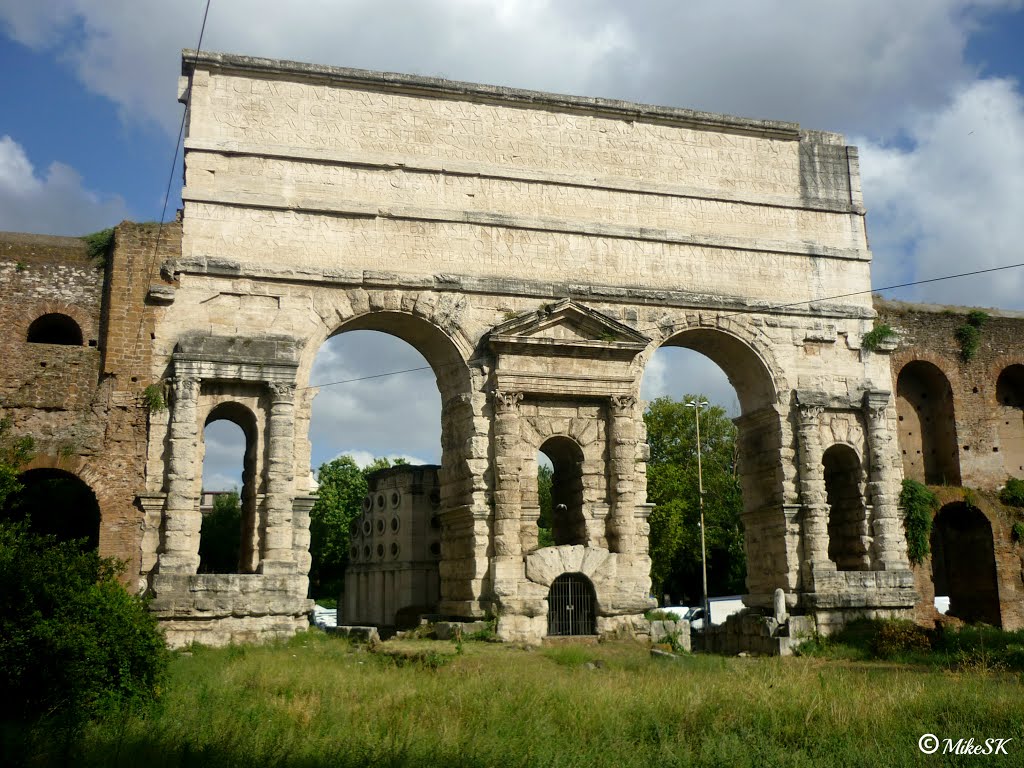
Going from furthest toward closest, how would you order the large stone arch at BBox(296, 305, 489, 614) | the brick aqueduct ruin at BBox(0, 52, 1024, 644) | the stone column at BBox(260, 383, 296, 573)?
the large stone arch at BBox(296, 305, 489, 614) < the brick aqueduct ruin at BBox(0, 52, 1024, 644) < the stone column at BBox(260, 383, 296, 573)

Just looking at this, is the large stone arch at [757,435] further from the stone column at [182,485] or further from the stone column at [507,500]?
the stone column at [182,485]

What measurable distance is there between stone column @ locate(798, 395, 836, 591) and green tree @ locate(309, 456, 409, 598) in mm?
24143

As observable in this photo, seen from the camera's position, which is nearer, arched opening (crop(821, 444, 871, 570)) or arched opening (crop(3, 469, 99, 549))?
arched opening (crop(821, 444, 871, 570))

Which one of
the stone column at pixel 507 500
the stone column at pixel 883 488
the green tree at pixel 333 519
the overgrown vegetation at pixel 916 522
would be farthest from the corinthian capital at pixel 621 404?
the green tree at pixel 333 519

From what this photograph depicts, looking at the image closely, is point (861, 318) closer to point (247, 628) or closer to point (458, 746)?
point (247, 628)

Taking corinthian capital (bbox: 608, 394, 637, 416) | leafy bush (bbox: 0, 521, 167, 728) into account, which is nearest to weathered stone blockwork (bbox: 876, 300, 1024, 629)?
corinthian capital (bbox: 608, 394, 637, 416)

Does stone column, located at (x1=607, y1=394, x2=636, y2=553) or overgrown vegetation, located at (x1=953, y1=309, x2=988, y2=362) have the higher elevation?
overgrown vegetation, located at (x1=953, y1=309, x2=988, y2=362)

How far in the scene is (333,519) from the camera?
1730 inches

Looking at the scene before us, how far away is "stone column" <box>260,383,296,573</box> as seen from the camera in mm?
17109

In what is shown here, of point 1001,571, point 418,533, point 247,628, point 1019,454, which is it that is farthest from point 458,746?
point 1019,454

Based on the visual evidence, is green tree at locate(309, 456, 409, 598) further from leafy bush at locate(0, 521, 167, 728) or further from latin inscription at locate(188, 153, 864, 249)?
leafy bush at locate(0, 521, 167, 728)

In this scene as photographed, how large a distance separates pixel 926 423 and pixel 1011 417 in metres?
2.17

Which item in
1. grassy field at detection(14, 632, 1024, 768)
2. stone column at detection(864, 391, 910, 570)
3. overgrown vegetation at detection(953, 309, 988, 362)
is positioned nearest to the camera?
grassy field at detection(14, 632, 1024, 768)

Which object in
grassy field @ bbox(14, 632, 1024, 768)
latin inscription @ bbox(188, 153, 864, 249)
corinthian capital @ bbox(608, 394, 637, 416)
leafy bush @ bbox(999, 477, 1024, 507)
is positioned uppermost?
latin inscription @ bbox(188, 153, 864, 249)
